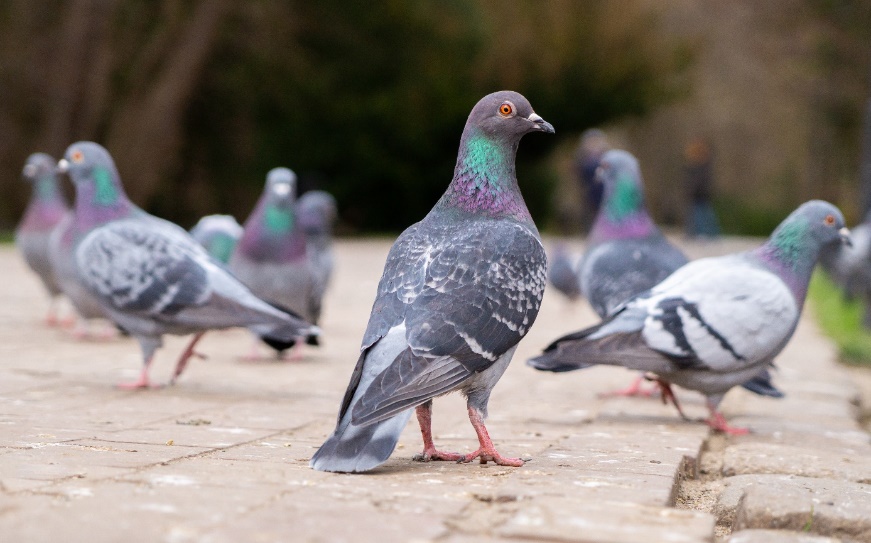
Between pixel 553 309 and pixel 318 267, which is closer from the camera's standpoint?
pixel 318 267

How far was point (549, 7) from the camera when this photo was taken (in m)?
24.2

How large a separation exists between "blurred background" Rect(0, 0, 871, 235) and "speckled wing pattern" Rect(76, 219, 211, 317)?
13.2 m

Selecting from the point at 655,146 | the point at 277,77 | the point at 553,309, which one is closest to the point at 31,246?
the point at 553,309

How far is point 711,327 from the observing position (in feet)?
15.3

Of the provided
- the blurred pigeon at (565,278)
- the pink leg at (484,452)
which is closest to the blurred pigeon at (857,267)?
the blurred pigeon at (565,278)

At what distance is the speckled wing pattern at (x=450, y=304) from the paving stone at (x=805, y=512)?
903 mm

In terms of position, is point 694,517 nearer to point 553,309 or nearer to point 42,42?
point 553,309

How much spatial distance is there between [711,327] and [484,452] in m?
1.46

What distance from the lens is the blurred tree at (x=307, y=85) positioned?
61.1 ft

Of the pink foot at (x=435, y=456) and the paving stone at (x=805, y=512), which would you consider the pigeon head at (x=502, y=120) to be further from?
the paving stone at (x=805, y=512)

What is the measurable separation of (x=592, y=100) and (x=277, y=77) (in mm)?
6543

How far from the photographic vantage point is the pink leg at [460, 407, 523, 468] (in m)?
3.56

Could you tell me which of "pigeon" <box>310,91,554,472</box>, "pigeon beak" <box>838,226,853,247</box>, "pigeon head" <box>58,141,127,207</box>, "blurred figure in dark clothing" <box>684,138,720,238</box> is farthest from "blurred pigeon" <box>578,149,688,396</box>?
"blurred figure in dark clothing" <box>684,138,720,238</box>

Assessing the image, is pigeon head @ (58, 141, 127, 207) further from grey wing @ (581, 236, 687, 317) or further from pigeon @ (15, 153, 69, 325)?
grey wing @ (581, 236, 687, 317)
